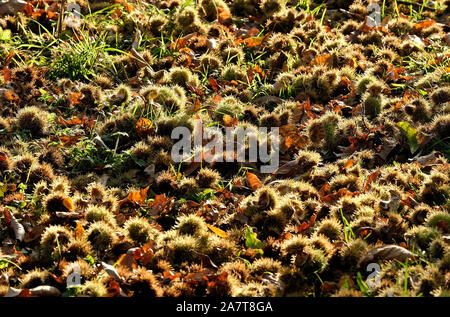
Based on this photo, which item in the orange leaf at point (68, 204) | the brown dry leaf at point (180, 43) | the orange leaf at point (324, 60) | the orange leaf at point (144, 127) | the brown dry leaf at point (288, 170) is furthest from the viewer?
the brown dry leaf at point (180, 43)

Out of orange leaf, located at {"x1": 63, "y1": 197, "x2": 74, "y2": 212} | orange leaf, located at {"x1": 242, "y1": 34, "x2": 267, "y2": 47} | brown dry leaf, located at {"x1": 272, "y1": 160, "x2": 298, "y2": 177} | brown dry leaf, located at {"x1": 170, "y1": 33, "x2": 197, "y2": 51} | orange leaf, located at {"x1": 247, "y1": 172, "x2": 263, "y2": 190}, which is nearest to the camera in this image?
orange leaf, located at {"x1": 63, "y1": 197, "x2": 74, "y2": 212}

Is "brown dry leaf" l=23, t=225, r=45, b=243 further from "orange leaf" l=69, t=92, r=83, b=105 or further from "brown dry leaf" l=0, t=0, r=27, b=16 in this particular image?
"brown dry leaf" l=0, t=0, r=27, b=16

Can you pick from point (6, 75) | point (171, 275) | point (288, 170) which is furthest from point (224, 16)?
point (171, 275)

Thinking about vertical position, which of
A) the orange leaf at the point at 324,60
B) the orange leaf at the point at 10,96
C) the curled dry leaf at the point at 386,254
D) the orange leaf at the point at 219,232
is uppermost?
the orange leaf at the point at 324,60

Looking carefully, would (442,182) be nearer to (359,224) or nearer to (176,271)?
(359,224)

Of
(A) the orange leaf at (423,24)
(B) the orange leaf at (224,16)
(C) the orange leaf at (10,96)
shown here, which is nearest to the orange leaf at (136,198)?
(C) the orange leaf at (10,96)

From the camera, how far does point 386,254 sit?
102 inches

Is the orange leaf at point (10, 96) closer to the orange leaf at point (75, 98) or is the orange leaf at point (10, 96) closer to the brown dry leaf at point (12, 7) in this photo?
the orange leaf at point (75, 98)

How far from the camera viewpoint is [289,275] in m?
2.54

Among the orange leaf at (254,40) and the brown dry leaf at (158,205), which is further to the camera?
the orange leaf at (254,40)

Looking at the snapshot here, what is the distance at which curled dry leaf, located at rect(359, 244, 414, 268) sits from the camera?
259cm

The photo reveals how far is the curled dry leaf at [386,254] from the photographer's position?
2588 millimetres

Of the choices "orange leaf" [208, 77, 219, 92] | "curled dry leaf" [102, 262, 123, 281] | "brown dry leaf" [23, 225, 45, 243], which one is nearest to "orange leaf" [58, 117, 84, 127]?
"orange leaf" [208, 77, 219, 92]
